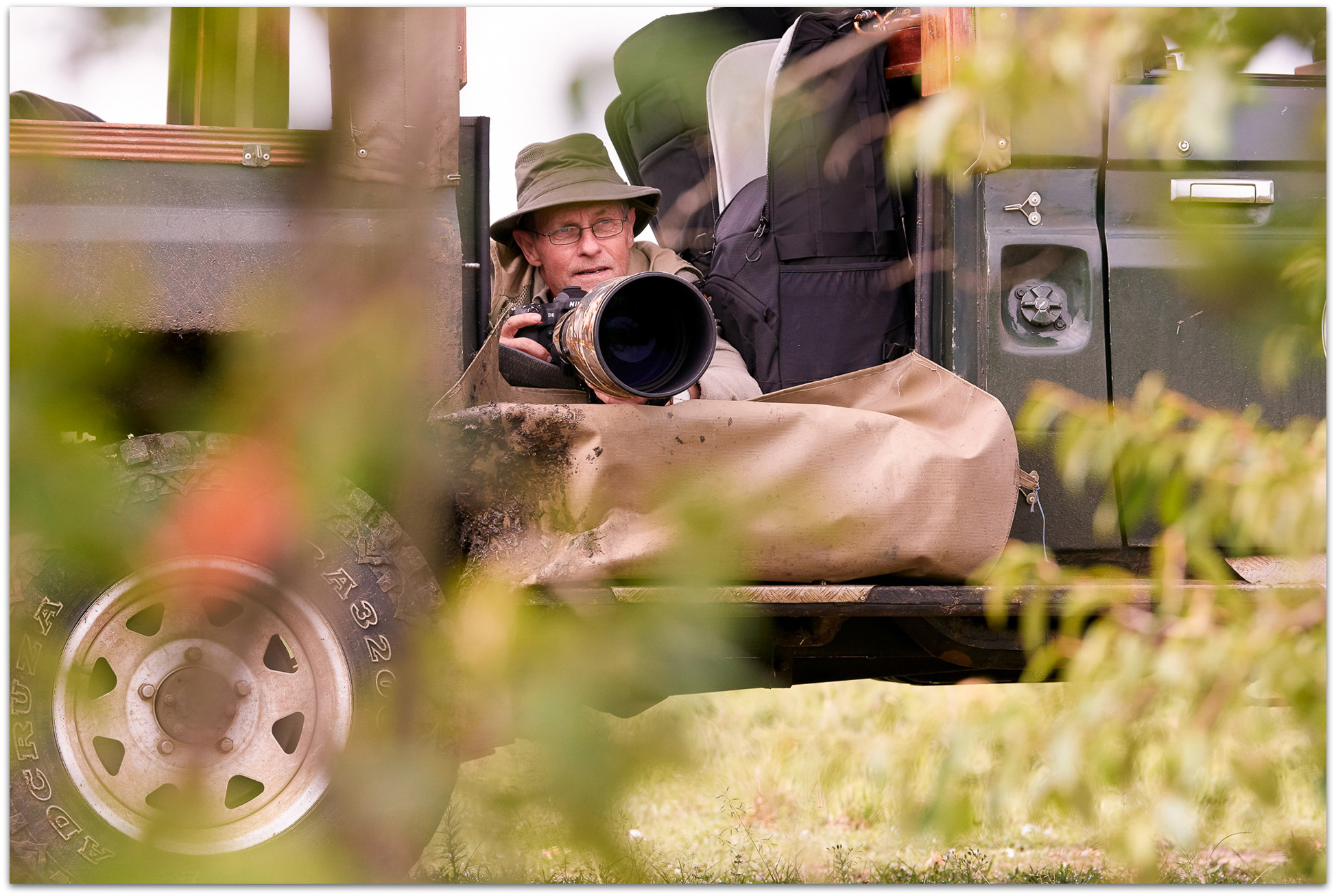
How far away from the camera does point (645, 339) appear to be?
2.15m

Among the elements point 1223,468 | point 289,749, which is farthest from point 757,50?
point 1223,468

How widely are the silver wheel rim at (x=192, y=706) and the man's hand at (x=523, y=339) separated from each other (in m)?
0.67

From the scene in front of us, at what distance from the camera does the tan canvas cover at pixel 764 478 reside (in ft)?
7.04

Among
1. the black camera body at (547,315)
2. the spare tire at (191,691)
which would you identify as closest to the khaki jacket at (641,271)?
the black camera body at (547,315)

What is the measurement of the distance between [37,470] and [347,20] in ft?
1.54

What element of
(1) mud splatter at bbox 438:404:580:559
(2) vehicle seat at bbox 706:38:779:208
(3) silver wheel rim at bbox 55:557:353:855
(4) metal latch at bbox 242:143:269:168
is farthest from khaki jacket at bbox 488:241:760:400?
(3) silver wheel rim at bbox 55:557:353:855

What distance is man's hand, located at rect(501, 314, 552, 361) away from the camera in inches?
95.5

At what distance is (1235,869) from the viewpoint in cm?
304

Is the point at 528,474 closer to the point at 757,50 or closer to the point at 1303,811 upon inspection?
the point at 757,50

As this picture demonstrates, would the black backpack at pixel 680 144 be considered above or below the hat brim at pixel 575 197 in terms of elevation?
above

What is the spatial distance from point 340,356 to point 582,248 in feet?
6.28

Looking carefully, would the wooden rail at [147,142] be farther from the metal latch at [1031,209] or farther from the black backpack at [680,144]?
the metal latch at [1031,209]

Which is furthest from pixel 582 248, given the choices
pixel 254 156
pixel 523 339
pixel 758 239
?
pixel 254 156

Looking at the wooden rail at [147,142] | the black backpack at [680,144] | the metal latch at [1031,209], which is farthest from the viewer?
the black backpack at [680,144]
